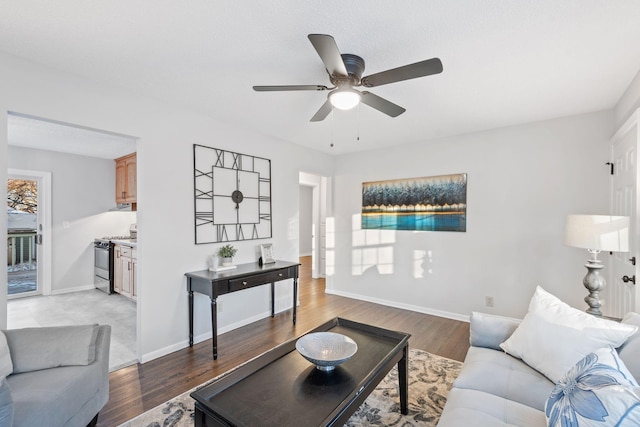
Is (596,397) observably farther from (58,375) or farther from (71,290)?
(71,290)

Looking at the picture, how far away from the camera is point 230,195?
3.43 m

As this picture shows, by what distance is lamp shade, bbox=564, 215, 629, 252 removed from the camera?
6.31 feet

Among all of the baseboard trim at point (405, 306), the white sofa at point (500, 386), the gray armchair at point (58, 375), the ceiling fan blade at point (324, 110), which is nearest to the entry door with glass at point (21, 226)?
the gray armchair at point (58, 375)

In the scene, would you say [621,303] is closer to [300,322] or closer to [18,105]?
[300,322]

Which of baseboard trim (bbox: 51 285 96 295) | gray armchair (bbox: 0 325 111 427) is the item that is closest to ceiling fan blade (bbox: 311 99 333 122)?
gray armchair (bbox: 0 325 111 427)

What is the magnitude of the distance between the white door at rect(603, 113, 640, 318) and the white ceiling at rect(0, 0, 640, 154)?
16.8 inches

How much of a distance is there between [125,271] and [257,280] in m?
2.71

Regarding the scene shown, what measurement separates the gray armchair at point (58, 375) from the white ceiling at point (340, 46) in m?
1.80

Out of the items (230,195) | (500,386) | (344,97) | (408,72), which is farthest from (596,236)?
(230,195)

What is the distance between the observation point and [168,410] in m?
1.99

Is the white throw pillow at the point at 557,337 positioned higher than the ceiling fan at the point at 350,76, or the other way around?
the ceiling fan at the point at 350,76

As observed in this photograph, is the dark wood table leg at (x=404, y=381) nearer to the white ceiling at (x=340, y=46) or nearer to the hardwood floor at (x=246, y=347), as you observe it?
the hardwood floor at (x=246, y=347)

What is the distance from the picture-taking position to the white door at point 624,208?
2208 mm

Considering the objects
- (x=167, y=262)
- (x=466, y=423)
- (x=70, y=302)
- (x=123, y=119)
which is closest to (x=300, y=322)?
(x=167, y=262)
